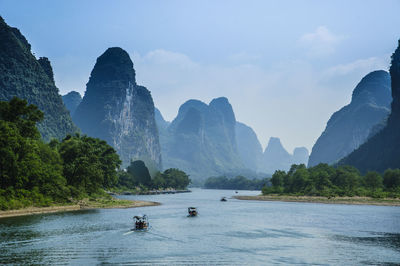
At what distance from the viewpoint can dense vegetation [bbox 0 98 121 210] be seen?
210ft

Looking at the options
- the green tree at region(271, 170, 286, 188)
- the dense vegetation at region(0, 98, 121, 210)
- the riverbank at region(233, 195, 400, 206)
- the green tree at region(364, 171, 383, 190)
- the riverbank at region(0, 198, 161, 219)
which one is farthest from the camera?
the green tree at region(271, 170, 286, 188)

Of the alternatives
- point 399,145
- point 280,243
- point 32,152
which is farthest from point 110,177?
point 399,145

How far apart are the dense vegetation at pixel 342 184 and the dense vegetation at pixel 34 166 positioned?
90629mm

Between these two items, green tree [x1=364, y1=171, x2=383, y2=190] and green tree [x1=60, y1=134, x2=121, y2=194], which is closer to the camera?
green tree [x1=60, y1=134, x2=121, y2=194]

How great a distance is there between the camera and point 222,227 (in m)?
58.6

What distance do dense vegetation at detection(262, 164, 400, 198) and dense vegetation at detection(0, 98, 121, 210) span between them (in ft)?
297

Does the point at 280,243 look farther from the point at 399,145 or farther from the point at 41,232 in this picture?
the point at 399,145

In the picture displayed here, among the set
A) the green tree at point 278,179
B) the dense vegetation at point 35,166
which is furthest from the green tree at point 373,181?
the dense vegetation at point 35,166

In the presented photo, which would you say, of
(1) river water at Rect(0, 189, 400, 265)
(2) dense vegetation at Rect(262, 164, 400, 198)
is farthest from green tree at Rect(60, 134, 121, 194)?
(2) dense vegetation at Rect(262, 164, 400, 198)

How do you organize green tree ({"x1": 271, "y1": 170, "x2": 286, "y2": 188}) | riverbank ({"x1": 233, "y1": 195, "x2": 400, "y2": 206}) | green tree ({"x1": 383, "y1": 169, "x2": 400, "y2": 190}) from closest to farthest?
riverbank ({"x1": 233, "y1": 195, "x2": 400, "y2": 206}), green tree ({"x1": 383, "y1": 169, "x2": 400, "y2": 190}), green tree ({"x1": 271, "y1": 170, "x2": 286, "y2": 188})

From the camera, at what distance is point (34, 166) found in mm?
69000

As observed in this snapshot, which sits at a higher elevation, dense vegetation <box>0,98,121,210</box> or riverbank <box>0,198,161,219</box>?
dense vegetation <box>0,98,121,210</box>

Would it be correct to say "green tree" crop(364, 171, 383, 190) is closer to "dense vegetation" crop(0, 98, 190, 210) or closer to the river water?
→ the river water

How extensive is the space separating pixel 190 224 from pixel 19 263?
1363 inches
